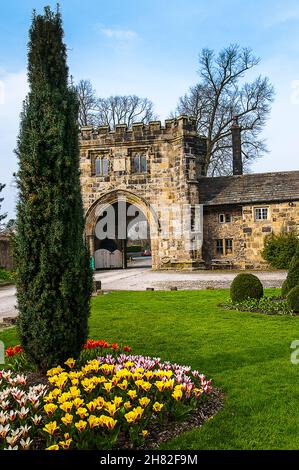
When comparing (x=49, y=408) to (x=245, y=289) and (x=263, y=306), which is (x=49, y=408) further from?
(x=245, y=289)

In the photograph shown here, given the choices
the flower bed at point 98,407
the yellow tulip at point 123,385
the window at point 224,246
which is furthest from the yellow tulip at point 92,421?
the window at point 224,246

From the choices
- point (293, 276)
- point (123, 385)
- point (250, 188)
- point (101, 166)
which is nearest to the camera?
point (123, 385)

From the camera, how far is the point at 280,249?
2355 centimetres

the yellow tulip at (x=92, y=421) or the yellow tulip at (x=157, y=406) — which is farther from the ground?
the yellow tulip at (x=92, y=421)

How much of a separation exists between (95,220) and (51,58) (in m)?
21.8

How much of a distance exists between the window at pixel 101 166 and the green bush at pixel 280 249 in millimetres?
10285

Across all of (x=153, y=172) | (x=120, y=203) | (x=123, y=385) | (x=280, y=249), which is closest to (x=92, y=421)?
(x=123, y=385)

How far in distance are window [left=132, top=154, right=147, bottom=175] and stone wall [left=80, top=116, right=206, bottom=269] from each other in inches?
7.8

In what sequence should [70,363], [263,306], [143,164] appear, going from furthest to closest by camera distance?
[143,164], [263,306], [70,363]

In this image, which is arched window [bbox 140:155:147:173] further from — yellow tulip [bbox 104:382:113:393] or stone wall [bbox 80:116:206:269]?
yellow tulip [bbox 104:382:113:393]

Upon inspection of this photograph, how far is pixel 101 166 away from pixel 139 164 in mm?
2357

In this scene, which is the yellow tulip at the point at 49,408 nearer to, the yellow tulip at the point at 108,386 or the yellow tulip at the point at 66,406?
the yellow tulip at the point at 66,406

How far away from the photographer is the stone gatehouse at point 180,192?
24.9m
